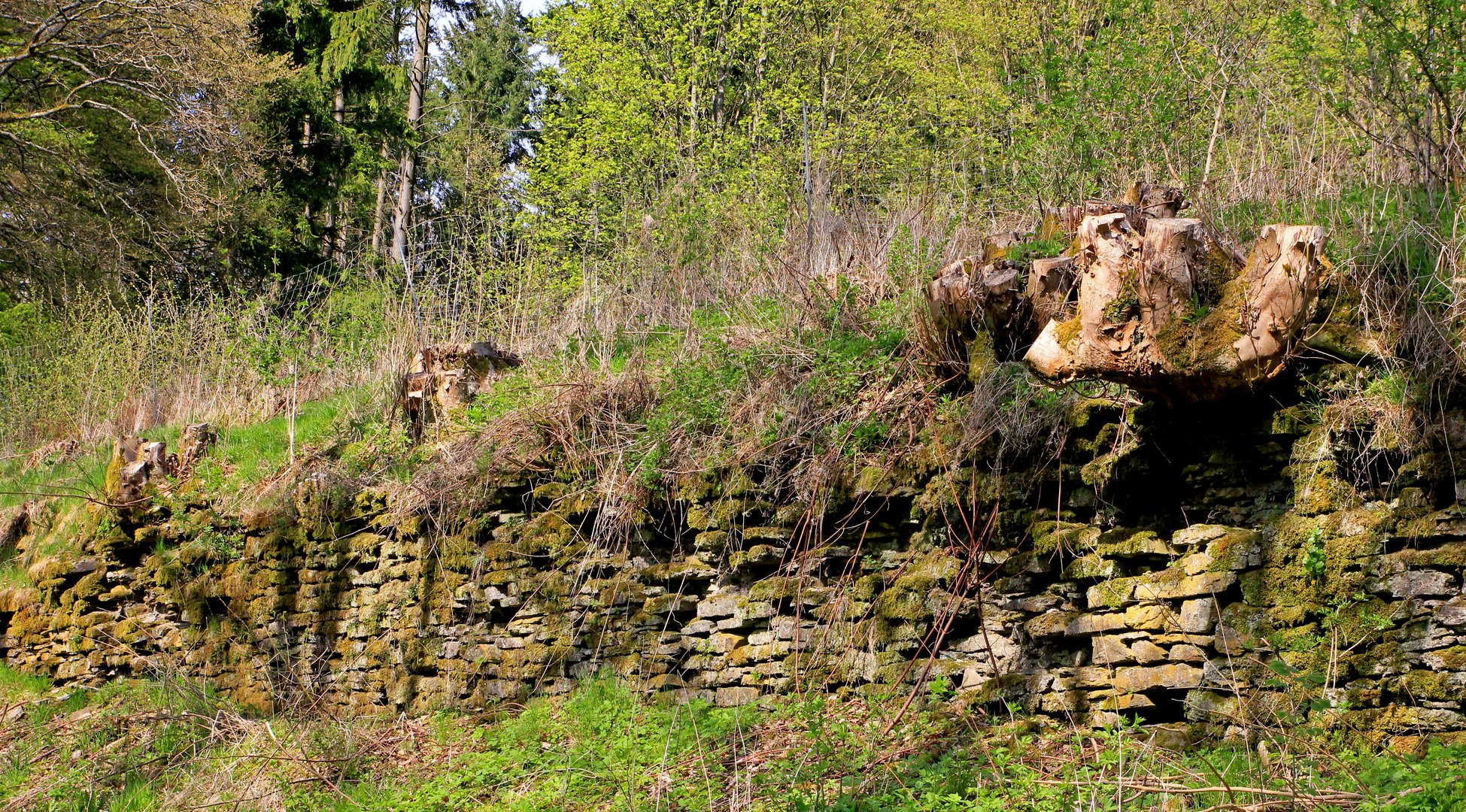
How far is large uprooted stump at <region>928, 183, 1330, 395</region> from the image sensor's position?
4035mm

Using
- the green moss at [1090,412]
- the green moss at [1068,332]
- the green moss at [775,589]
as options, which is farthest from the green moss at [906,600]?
the green moss at [1068,332]

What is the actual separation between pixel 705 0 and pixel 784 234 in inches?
434

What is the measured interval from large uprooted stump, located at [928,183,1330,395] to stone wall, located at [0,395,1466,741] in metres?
0.34

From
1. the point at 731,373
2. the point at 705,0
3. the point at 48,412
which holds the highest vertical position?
the point at 705,0

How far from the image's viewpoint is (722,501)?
582 centimetres

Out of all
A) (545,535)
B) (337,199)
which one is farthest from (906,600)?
(337,199)

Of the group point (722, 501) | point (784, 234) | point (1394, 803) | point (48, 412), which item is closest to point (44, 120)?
point (48, 412)

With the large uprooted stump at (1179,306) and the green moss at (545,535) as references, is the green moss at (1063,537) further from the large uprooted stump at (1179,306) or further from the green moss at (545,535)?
the green moss at (545,535)

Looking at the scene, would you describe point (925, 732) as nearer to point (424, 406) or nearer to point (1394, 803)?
point (1394, 803)

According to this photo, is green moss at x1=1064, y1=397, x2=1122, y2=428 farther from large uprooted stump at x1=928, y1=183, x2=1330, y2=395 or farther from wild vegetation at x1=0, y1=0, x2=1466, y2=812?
large uprooted stump at x1=928, y1=183, x2=1330, y2=395

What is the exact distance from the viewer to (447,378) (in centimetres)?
812

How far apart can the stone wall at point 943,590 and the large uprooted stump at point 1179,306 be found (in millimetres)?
340

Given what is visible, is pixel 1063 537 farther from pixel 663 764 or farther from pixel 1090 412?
pixel 663 764

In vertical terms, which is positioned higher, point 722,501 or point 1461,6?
point 1461,6
